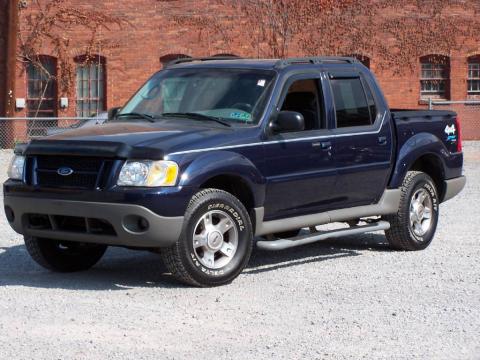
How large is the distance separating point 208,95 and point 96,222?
1.72m

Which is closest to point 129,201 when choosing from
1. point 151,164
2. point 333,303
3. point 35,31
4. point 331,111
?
point 151,164

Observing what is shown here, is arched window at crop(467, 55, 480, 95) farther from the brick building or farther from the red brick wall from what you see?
the red brick wall

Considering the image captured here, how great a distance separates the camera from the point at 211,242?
9.13 metres

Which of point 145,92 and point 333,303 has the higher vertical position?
point 145,92

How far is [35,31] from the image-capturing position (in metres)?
31.1

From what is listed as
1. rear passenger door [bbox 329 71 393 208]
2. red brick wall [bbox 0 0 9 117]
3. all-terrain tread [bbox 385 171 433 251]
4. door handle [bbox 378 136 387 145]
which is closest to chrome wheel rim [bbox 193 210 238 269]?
rear passenger door [bbox 329 71 393 208]

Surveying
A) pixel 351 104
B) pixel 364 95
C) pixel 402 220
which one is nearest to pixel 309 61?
pixel 351 104

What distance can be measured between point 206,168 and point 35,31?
23.1 meters

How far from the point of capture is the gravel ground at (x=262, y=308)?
6977 millimetres

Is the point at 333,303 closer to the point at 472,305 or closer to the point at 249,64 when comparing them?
the point at 472,305

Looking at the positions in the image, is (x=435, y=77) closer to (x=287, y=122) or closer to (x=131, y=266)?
(x=131, y=266)

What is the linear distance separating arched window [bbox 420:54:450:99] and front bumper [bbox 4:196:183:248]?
997 inches

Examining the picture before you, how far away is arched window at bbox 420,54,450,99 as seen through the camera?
1323 inches

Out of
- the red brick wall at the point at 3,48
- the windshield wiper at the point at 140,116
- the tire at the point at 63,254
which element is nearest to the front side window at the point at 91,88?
the red brick wall at the point at 3,48
